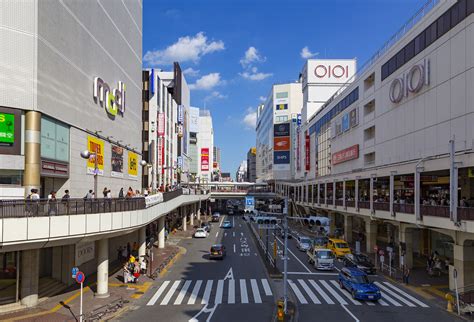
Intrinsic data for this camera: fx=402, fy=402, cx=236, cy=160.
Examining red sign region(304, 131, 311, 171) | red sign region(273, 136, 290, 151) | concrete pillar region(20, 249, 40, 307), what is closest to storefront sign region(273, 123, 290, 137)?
red sign region(273, 136, 290, 151)

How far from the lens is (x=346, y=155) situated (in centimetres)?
5888

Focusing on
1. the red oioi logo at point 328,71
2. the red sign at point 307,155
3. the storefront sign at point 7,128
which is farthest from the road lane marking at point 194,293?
the red oioi logo at point 328,71

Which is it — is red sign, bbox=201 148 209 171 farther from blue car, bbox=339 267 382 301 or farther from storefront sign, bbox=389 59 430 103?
blue car, bbox=339 267 382 301

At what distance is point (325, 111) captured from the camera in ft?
237

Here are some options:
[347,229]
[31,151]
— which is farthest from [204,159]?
[31,151]

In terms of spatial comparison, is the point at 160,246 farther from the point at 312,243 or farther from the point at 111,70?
the point at 111,70

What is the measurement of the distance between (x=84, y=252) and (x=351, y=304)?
64.4ft

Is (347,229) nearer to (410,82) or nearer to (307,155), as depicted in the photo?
(410,82)

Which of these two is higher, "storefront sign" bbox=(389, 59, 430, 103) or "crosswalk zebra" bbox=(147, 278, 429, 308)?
"storefront sign" bbox=(389, 59, 430, 103)

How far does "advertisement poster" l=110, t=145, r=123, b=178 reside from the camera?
40347 millimetres

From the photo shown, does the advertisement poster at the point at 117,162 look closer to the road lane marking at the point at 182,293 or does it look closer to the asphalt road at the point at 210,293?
the asphalt road at the point at 210,293

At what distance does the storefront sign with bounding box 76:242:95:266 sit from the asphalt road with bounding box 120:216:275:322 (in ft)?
18.9

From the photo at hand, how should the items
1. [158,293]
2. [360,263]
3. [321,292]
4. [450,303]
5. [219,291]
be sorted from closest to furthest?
1. [450,303]
2. [158,293]
3. [219,291]
4. [321,292]
5. [360,263]

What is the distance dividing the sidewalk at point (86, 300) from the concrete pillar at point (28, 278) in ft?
2.15
